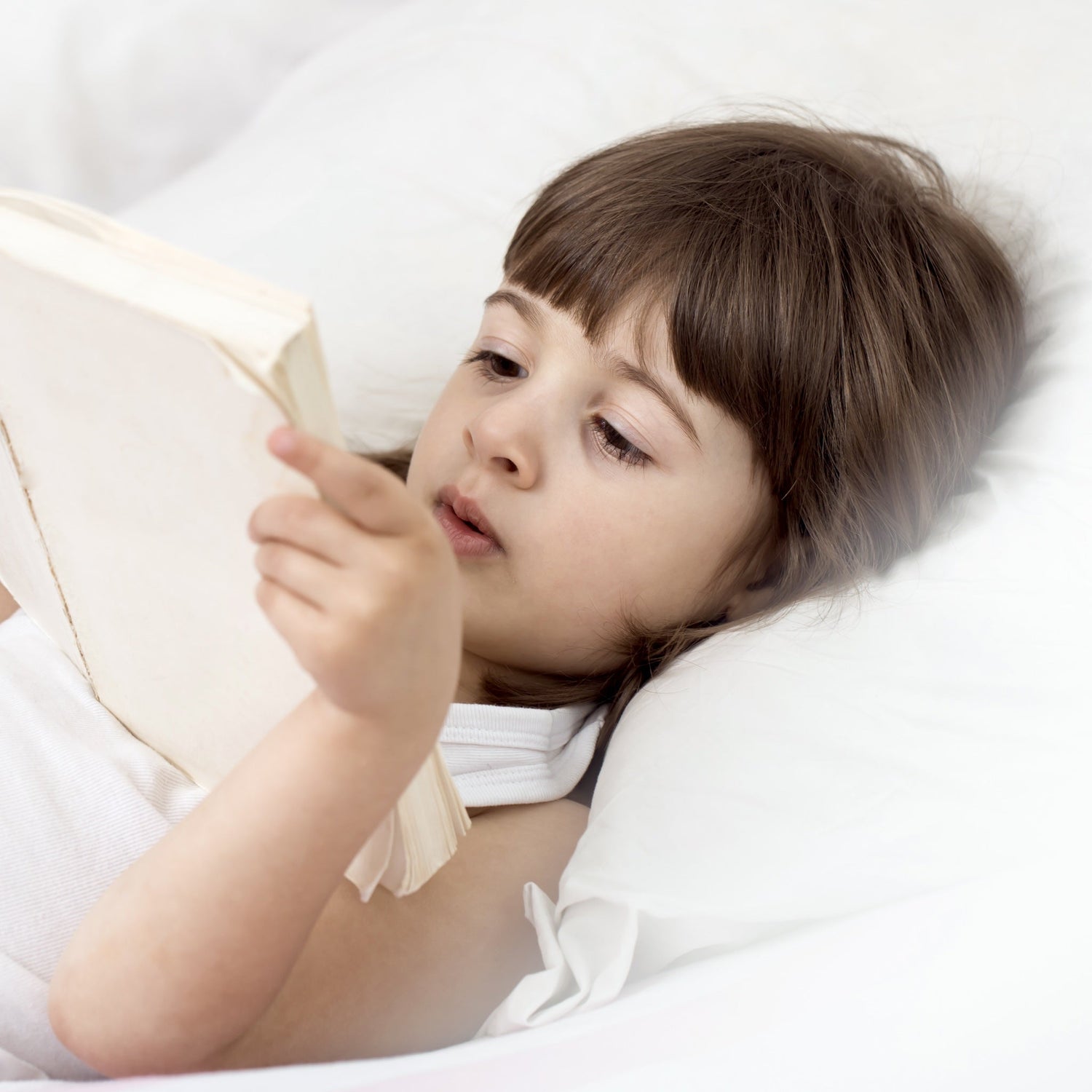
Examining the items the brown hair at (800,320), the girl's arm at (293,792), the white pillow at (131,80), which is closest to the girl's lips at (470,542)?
the brown hair at (800,320)

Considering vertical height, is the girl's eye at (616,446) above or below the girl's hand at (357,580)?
below

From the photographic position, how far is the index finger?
0.33 meters

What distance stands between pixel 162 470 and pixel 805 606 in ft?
1.29

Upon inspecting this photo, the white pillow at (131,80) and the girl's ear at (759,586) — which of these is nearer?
the girl's ear at (759,586)

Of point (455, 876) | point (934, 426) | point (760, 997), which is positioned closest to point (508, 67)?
point (934, 426)

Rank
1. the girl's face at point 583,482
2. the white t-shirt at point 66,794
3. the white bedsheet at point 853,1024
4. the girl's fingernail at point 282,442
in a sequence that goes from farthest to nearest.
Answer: the girl's face at point 583,482 → the white t-shirt at point 66,794 → the white bedsheet at point 853,1024 → the girl's fingernail at point 282,442

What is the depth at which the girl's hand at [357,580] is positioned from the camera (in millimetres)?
357

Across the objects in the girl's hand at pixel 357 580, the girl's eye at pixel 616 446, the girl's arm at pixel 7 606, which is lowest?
the girl's arm at pixel 7 606

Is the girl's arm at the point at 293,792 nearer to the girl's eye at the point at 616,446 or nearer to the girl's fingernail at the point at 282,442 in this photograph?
the girl's fingernail at the point at 282,442

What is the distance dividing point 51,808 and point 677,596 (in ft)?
1.25

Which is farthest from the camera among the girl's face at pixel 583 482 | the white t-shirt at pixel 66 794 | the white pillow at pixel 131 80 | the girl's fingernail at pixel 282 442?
the white pillow at pixel 131 80

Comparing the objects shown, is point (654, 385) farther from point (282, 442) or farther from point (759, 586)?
point (282, 442)

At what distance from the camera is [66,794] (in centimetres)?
59

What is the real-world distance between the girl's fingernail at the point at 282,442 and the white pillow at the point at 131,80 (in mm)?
1096
